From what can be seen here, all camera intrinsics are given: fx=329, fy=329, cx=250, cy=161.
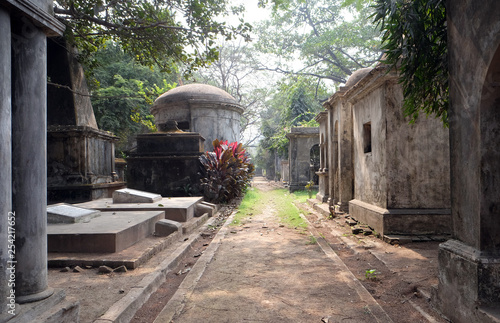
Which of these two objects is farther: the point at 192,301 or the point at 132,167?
the point at 132,167

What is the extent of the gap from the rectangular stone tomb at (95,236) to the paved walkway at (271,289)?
1.09 m

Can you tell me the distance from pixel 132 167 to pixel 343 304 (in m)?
9.19

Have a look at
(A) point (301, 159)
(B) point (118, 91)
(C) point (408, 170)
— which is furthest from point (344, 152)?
(B) point (118, 91)

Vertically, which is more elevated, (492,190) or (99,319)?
(492,190)

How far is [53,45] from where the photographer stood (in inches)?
376

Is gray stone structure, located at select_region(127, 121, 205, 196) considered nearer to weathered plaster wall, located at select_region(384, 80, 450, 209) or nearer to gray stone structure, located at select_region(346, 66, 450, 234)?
gray stone structure, located at select_region(346, 66, 450, 234)

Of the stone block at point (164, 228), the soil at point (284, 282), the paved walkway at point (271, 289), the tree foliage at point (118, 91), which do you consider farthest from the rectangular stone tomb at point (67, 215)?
the tree foliage at point (118, 91)

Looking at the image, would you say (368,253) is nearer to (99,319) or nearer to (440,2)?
(440,2)

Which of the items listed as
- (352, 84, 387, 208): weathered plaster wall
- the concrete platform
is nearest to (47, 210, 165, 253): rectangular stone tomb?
the concrete platform

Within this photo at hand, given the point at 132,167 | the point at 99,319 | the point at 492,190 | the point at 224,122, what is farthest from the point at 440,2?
the point at 224,122

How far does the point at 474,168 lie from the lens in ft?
Result: 8.29

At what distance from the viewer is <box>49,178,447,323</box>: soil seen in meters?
2.91

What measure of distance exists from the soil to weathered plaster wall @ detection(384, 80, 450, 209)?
833 mm

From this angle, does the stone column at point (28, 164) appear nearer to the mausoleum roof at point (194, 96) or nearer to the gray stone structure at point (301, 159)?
the mausoleum roof at point (194, 96)
